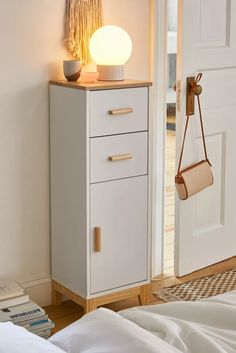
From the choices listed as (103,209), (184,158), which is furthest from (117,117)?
(184,158)

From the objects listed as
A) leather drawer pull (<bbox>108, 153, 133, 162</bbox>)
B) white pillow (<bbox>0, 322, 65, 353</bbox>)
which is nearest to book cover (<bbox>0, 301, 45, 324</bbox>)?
leather drawer pull (<bbox>108, 153, 133, 162</bbox>)

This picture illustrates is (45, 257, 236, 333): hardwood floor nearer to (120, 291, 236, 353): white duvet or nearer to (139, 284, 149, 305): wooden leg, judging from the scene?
(139, 284, 149, 305): wooden leg

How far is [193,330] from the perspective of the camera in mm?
1708

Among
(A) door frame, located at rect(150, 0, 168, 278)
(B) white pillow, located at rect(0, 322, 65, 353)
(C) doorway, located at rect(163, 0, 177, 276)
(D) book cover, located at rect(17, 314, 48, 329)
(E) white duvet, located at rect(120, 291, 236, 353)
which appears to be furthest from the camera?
(C) doorway, located at rect(163, 0, 177, 276)

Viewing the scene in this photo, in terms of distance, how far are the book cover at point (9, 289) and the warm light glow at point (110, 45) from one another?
1005 mm

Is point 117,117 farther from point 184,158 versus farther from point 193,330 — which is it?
point 193,330

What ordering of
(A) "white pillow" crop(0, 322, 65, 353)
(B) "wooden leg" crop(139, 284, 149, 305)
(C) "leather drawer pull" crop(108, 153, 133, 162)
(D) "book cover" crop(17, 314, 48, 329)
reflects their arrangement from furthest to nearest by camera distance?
(B) "wooden leg" crop(139, 284, 149, 305) → (C) "leather drawer pull" crop(108, 153, 133, 162) → (D) "book cover" crop(17, 314, 48, 329) → (A) "white pillow" crop(0, 322, 65, 353)

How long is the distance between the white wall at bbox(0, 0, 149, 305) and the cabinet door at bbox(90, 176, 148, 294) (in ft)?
1.05

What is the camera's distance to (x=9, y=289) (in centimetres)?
307

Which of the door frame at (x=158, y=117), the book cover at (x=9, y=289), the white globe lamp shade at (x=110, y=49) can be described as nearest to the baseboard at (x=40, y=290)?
the book cover at (x=9, y=289)

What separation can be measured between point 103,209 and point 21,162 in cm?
41

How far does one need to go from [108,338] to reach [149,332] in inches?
4.3

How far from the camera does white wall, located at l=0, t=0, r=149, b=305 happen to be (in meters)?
3.08

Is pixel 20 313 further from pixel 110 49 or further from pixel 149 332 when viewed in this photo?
pixel 149 332
